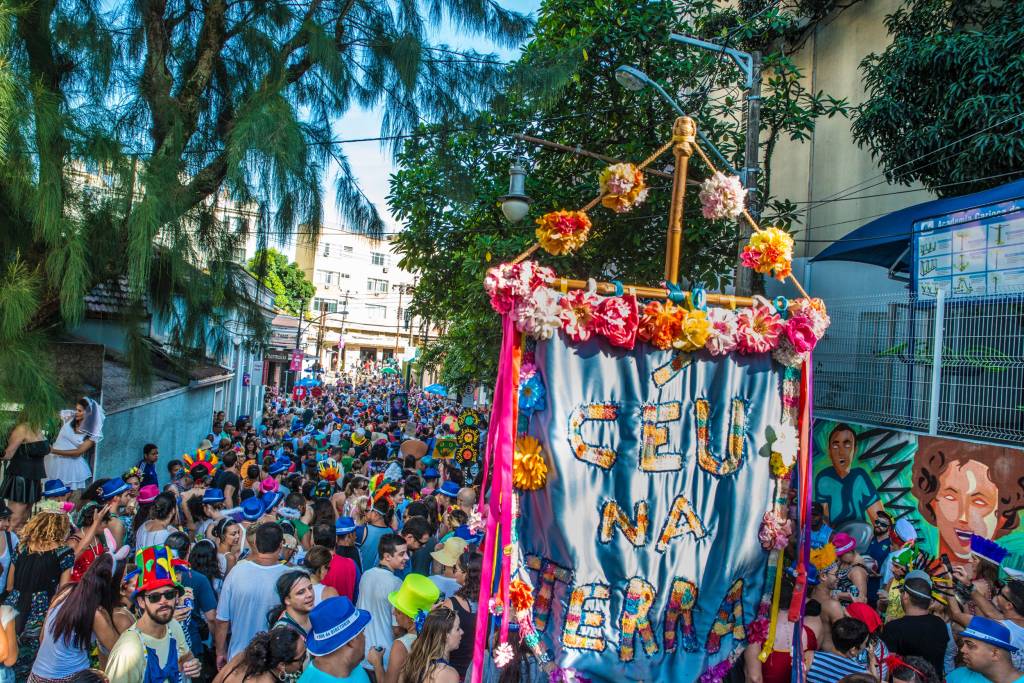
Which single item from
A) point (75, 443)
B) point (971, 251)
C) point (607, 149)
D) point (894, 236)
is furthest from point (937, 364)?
point (75, 443)

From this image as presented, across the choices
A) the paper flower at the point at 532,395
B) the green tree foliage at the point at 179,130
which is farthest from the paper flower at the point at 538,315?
the green tree foliage at the point at 179,130

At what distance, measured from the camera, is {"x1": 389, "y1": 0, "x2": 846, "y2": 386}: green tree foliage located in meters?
12.2

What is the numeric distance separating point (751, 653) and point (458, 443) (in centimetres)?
905

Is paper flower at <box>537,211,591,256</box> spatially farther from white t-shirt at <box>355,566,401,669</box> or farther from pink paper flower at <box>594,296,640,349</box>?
white t-shirt at <box>355,566,401,669</box>

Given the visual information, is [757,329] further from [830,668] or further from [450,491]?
[450,491]

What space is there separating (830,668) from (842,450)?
5290mm

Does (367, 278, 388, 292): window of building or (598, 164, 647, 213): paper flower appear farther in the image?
(367, 278, 388, 292): window of building

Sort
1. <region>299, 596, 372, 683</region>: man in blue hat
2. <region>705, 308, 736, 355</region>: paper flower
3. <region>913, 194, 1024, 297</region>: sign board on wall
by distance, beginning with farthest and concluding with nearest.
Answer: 1. <region>913, 194, 1024, 297</region>: sign board on wall
2. <region>705, 308, 736, 355</region>: paper flower
3. <region>299, 596, 372, 683</region>: man in blue hat

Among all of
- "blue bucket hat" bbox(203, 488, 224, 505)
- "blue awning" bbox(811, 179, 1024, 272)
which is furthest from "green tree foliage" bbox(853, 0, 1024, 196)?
"blue bucket hat" bbox(203, 488, 224, 505)

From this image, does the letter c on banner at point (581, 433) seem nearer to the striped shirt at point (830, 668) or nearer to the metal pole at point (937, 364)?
the striped shirt at point (830, 668)

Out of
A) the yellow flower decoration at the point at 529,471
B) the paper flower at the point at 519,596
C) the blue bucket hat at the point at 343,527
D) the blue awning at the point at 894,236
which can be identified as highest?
the blue awning at the point at 894,236

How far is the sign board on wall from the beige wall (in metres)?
3.55

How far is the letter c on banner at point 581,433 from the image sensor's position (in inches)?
Answer: 155

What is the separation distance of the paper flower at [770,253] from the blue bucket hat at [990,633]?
2.12 meters
